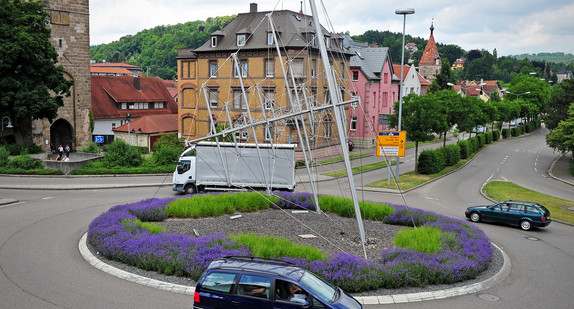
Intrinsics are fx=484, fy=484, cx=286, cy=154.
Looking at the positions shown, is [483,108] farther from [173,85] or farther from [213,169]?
[173,85]

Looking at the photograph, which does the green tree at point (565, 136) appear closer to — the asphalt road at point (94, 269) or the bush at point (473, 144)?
the asphalt road at point (94, 269)

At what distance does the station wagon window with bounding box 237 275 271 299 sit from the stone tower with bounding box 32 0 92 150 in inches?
1888

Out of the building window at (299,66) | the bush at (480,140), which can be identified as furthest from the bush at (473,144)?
the building window at (299,66)

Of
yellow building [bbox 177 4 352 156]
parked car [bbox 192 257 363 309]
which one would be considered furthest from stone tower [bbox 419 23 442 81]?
parked car [bbox 192 257 363 309]

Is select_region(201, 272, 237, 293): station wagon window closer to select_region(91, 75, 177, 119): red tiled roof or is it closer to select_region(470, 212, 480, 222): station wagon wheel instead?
select_region(470, 212, 480, 222): station wagon wheel

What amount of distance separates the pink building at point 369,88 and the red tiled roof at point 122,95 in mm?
27756

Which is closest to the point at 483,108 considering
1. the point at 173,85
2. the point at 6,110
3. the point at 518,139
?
the point at 518,139

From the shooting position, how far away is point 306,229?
20422 millimetres

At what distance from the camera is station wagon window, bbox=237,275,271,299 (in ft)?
34.7

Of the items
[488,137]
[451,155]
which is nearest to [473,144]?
[451,155]

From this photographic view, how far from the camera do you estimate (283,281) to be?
418 inches

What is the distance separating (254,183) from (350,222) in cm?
1025

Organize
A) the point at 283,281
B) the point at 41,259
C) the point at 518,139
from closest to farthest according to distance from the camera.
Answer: the point at 283,281, the point at 41,259, the point at 518,139

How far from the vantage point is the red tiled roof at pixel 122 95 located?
2474 inches
